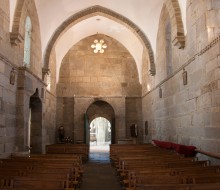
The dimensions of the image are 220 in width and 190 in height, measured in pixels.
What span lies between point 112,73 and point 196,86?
10751 millimetres

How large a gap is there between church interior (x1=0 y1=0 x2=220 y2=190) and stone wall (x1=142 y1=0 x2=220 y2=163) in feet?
0.09

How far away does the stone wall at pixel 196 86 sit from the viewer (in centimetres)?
717

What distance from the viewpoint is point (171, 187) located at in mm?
3713

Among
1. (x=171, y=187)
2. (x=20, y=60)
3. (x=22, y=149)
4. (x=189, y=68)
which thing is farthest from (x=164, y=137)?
(x=171, y=187)

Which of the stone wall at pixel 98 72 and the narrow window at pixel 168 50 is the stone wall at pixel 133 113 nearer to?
the stone wall at pixel 98 72

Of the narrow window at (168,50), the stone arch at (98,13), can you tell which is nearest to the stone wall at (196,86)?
the narrow window at (168,50)

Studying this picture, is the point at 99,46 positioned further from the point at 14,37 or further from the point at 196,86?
the point at 196,86

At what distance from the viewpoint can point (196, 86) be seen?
839 centimetres

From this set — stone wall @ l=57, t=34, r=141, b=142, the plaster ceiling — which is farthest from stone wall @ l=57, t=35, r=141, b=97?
the plaster ceiling

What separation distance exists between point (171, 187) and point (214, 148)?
12.7 ft

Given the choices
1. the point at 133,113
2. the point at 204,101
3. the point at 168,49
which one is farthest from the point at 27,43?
the point at 133,113

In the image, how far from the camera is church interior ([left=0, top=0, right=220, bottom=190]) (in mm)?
8109

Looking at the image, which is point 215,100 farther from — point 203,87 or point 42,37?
point 42,37

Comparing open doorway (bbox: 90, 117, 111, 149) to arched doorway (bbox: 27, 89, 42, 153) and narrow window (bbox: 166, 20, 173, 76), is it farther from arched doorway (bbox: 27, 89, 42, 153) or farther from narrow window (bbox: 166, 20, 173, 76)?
narrow window (bbox: 166, 20, 173, 76)
